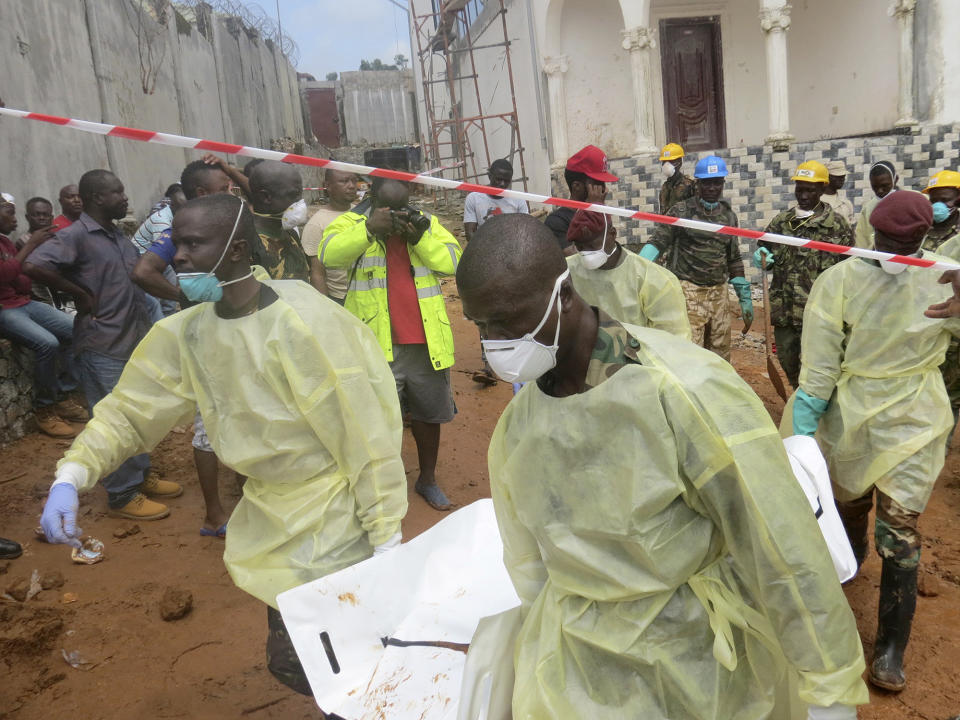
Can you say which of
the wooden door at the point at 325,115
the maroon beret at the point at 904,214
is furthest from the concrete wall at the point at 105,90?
the wooden door at the point at 325,115

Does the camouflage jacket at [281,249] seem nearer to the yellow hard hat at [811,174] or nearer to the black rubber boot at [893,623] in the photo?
the black rubber boot at [893,623]

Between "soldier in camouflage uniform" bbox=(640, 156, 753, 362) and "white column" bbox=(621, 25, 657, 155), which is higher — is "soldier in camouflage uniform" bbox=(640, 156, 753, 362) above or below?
below

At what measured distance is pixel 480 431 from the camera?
21.9 ft

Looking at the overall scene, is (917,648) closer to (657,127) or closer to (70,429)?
(70,429)

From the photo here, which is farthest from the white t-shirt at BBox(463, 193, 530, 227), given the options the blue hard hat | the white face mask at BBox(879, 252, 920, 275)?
the white face mask at BBox(879, 252, 920, 275)

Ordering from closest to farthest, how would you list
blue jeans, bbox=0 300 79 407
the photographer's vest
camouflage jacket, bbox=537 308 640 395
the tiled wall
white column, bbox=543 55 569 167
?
camouflage jacket, bbox=537 308 640 395 → the photographer's vest → blue jeans, bbox=0 300 79 407 → the tiled wall → white column, bbox=543 55 569 167

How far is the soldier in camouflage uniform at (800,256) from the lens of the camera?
19.5ft

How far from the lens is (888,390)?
11.1 ft

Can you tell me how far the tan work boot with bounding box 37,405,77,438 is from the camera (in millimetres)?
6266

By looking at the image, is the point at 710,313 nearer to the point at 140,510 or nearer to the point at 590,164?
the point at 590,164

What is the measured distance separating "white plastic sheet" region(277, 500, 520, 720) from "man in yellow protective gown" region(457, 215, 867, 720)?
32cm

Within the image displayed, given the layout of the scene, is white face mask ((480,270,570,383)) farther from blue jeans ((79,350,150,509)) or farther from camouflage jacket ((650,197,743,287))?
camouflage jacket ((650,197,743,287))

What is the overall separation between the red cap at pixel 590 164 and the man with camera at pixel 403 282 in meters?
0.87

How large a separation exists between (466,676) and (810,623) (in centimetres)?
74
